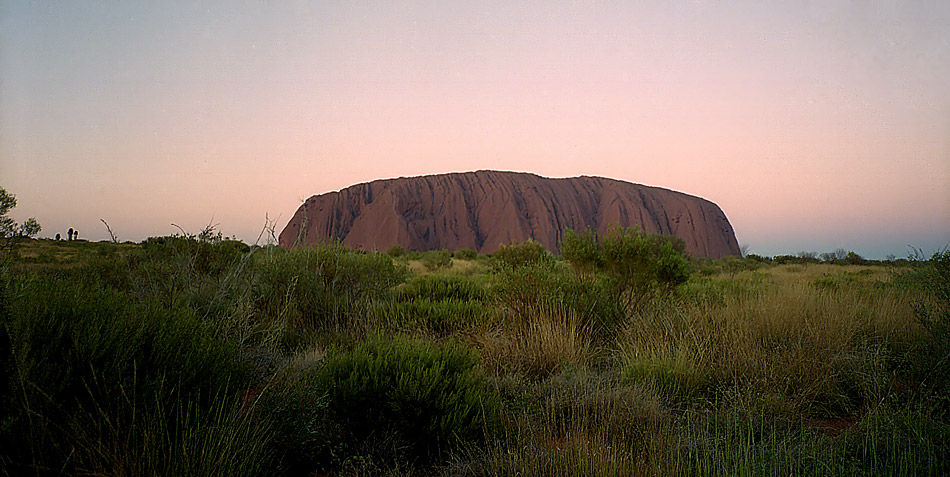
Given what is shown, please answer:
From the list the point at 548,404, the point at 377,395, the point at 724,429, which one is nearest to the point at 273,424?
the point at 377,395

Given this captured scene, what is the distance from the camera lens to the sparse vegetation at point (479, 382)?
2.37 meters

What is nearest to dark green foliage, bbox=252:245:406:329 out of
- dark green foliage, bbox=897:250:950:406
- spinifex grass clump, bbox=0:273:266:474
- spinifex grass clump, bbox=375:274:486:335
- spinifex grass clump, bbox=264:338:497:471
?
spinifex grass clump, bbox=375:274:486:335

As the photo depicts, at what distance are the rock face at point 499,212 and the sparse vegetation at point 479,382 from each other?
47486 millimetres

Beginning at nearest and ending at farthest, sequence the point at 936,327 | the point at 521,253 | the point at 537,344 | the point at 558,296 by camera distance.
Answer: the point at 936,327 < the point at 537,344 < the point at 558,296 < the point at 521,253

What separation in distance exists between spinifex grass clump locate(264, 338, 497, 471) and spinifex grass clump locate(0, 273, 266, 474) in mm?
650

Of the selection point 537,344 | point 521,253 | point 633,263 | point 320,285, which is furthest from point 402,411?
point 521,253

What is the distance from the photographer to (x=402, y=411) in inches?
141

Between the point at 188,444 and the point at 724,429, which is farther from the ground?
the point at 188,444

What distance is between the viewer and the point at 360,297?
859 centimetres

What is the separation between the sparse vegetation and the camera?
2.37m

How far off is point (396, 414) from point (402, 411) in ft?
0.19

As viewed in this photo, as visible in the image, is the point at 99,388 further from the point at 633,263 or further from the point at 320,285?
the point at 633,263

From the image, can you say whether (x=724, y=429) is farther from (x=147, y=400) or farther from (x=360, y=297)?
(x=360, y=297)

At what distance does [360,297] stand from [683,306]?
16.9 feet
